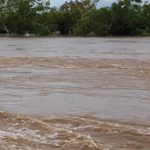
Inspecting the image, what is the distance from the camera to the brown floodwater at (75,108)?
23.1 ft

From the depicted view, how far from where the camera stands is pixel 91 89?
12602 mm

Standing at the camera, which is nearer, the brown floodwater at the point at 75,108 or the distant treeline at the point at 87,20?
the brown floodwater at the point at 75,108

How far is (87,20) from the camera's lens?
57.4 m

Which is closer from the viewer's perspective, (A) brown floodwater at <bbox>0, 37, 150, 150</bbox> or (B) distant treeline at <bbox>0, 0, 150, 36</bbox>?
(A) brown floodwater at <bbox>0, 37, 150, 150</bbox>

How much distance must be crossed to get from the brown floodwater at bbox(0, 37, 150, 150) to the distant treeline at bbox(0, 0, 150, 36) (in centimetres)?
3822

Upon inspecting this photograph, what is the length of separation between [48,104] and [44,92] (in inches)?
70.5

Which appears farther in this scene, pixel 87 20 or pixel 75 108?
pixel 87 20

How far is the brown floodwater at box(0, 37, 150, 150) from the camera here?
23.1 feet

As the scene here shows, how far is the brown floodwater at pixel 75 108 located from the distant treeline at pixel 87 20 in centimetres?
3822

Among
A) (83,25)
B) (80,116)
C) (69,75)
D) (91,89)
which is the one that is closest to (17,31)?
(83,25)

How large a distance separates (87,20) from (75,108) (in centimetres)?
4796

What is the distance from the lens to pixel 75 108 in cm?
988

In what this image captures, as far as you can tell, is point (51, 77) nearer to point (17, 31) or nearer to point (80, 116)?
point (80, 116)

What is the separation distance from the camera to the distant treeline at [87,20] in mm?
55844
